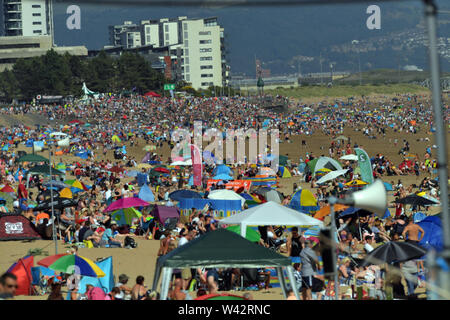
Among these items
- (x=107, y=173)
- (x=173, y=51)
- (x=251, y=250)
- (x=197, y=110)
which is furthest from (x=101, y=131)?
(x=173, y=51)

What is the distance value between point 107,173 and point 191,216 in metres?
13.9

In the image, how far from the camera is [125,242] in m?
15.3

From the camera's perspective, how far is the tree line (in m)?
84.0

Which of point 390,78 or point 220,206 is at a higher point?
point 390,78

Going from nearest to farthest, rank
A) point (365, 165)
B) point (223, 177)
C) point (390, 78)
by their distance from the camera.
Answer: point (365, 165) → point (223, 177) → point (390, 78)

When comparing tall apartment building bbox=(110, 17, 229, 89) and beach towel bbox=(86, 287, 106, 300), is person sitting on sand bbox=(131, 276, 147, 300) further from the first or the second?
tall apartment building bbox=(110, 17, 229, 89)

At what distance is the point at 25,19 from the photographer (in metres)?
147

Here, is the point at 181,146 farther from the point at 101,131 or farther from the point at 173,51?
the point at 173,51

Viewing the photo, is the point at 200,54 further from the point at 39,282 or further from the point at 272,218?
the point at 39,282

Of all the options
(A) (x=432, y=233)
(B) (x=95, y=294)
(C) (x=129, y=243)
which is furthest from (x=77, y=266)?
(A) (x=432, y=233)

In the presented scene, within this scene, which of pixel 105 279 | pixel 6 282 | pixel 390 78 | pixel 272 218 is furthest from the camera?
pixel 390 78

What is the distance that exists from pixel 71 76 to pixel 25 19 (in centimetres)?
6687

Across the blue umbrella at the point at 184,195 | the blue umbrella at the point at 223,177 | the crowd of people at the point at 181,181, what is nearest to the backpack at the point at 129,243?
the crowd of people at the point at 181,181

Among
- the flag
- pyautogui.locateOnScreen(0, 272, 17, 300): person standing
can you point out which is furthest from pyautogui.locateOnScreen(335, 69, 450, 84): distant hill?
pyautogui.locateOnScreen(0, 272, 17, 300): person standing
